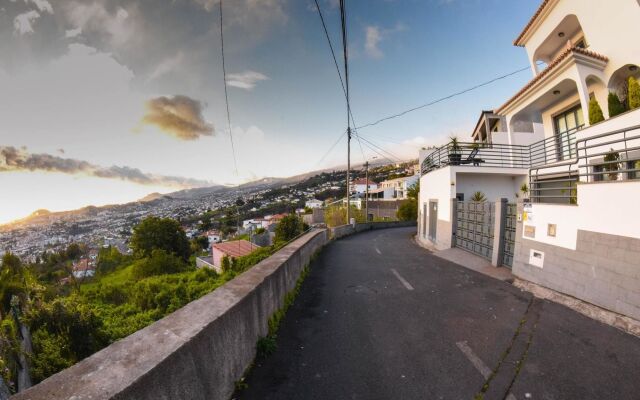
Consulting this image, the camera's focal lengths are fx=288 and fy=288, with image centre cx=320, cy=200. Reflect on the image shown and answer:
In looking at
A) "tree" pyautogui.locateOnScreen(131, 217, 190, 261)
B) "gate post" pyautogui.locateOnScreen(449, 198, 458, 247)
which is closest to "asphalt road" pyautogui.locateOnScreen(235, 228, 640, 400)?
"gate post" pyautogui.locateOnScreen(449, 198, 458, 247)

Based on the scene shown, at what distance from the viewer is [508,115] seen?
15.3 metres

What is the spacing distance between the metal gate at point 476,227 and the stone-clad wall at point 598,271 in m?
3.28

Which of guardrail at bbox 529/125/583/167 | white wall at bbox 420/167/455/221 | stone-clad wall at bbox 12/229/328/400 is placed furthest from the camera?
white wall at bbox 420/167/455/221

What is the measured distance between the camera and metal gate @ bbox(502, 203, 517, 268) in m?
8.91

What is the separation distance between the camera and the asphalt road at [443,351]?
328cm

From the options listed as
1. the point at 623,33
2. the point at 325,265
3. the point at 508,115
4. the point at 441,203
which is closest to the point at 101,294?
the point at 325,265

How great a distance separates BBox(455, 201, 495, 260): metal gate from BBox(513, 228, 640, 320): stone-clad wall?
3282 millimetres

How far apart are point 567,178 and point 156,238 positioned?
5336 centimetres

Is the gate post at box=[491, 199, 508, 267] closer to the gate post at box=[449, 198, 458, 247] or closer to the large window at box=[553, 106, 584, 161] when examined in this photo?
the gate post at box=[449, 198, 458, 247]

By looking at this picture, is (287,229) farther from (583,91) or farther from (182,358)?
(182,358)

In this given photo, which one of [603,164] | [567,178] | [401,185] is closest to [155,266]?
[567,178]

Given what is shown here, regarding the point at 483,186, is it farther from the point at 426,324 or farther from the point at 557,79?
the point at 426,324

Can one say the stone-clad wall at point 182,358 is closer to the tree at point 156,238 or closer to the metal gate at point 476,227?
the metal gate at point 476,227

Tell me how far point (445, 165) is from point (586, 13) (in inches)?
302
